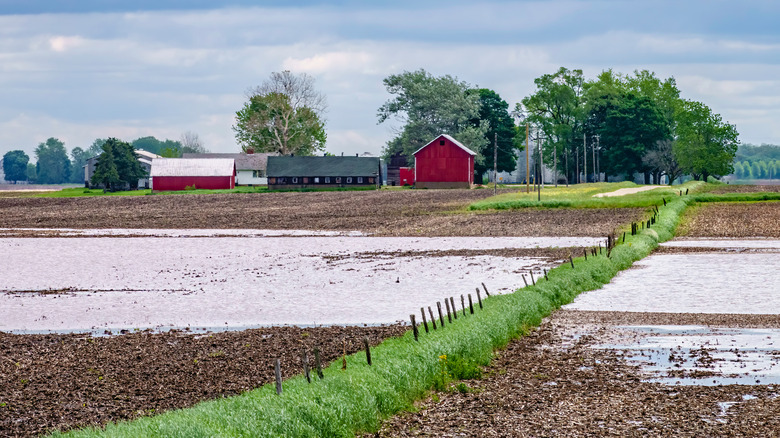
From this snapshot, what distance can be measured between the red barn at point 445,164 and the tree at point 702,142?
37486 mm

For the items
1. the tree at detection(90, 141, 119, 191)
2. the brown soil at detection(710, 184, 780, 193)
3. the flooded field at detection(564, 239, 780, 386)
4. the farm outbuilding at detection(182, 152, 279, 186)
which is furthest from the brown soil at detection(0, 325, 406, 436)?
the farm outbuilding at detection(182, 152, 279, 186)

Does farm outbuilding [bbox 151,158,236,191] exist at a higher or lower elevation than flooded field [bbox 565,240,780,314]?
higher

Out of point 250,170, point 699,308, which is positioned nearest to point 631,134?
point 250,170

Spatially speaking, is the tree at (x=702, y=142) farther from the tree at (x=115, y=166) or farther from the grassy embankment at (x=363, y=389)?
the grassy embankment at (x=363, y=389)

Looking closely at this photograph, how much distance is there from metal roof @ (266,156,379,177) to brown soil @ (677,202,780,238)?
258 feet

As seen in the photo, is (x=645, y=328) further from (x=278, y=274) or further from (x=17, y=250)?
Result: (x=17, y=250)

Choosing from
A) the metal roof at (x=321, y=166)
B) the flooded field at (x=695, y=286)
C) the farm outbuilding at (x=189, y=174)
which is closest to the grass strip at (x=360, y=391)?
the flooded field at (x=695, y=286)

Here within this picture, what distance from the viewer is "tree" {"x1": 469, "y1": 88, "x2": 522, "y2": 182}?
160250 millimetres

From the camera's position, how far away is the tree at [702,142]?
156 m

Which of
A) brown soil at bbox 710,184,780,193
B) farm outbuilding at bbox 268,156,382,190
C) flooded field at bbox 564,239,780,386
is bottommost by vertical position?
flooded field at bbox 564,239,780,386

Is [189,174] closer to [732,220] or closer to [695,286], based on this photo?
[732,220]

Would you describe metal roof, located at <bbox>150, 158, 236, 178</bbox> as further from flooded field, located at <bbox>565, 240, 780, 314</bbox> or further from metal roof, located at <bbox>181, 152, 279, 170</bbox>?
flooded field, located at <bbox>565, 240, 780, 314</bbox>

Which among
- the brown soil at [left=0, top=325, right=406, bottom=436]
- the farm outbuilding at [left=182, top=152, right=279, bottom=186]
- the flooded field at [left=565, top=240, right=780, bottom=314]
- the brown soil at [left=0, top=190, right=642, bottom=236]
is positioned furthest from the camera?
the farm outbuilding at [left=182, top=152, right=279, bottom=186]

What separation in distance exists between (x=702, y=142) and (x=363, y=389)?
152846 millimetres
